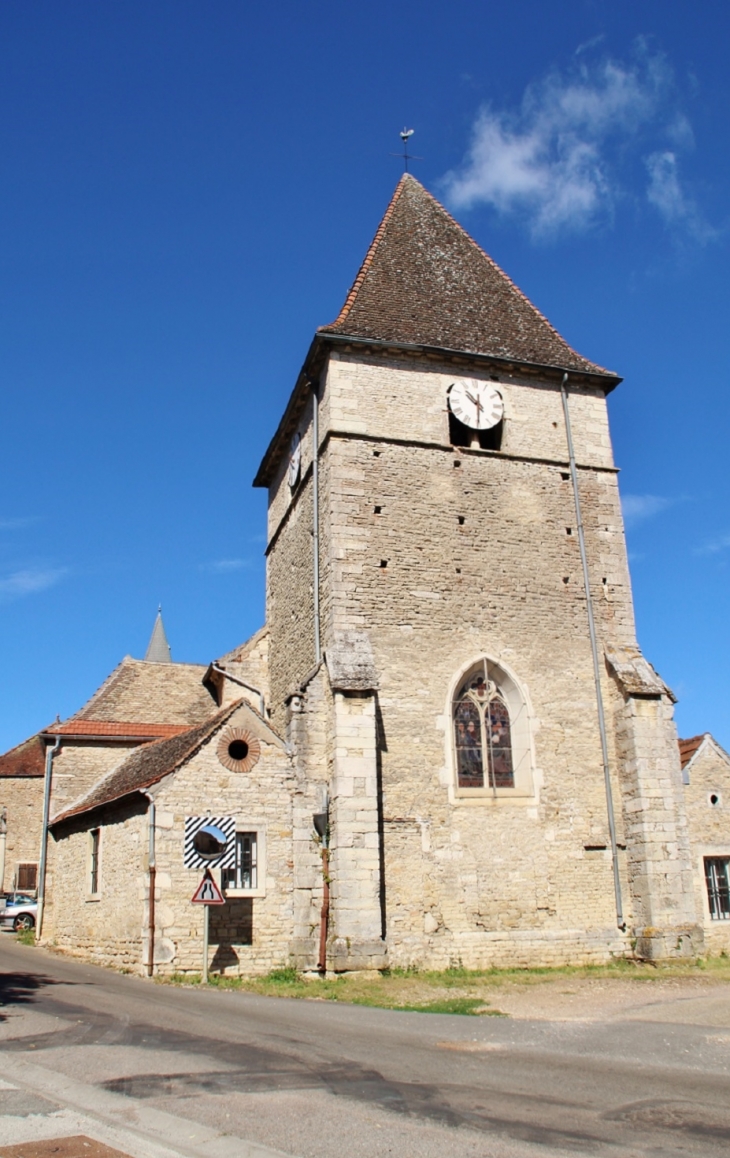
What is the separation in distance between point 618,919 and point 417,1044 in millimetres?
8131

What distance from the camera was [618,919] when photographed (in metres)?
14.6

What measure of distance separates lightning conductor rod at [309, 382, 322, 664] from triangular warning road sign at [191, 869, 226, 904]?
4.02m

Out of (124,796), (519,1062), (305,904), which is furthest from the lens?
(124,796)

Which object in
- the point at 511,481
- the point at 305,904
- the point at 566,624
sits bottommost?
the point at 305,904

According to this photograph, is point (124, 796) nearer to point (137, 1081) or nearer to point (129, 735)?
point (129, 735)

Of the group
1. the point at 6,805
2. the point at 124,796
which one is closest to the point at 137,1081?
the point at 124,796

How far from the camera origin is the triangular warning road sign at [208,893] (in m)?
12.3

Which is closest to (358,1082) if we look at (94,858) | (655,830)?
(655,830)

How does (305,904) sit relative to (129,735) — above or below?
below

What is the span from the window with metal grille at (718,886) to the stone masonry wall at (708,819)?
12cm

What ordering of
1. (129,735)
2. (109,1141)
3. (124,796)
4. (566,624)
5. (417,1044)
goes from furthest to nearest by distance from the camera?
(129,735), (566,624), (124,796), (417,1044), (109,1141)

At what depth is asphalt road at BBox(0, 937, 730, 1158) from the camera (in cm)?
466

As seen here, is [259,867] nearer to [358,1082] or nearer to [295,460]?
[358,1082]

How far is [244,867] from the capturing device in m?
13.7
